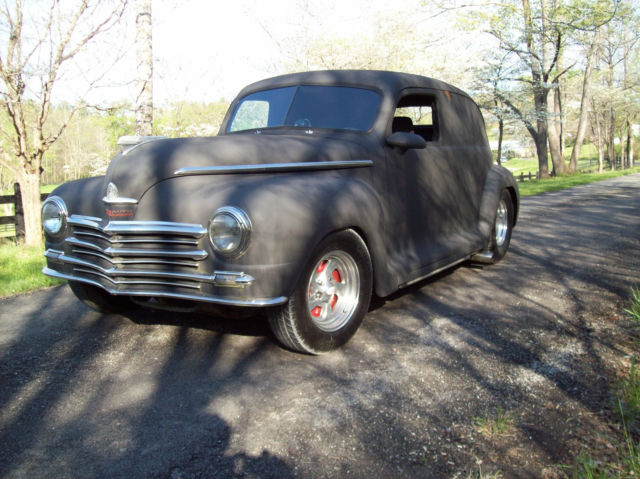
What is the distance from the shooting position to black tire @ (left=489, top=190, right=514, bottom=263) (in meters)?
5.78

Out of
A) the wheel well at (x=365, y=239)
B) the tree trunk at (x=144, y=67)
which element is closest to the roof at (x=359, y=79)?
the wheel well at (x=365, y=239)

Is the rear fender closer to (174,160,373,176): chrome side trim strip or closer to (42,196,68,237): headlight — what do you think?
(174,160,373,176): chrome side trim strip

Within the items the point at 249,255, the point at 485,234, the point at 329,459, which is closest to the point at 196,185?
the point at 249,255

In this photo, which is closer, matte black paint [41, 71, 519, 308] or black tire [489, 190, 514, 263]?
matte black paint [41, 71, 519, 308]

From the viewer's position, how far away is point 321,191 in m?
3.27

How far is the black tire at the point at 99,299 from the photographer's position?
4.10 meters

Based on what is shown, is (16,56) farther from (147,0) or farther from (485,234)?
(485,234)

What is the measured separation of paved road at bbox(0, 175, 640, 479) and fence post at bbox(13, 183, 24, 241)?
18.0 feet

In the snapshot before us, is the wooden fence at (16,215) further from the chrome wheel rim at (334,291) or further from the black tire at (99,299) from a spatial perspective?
the chrome wheel rim at (334,291)

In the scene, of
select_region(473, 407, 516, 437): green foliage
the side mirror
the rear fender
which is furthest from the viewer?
the rear fender

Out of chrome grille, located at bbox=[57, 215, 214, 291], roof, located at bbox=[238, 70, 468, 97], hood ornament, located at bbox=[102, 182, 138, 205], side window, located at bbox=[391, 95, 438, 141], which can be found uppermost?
roof, located at bbox=[238, 70, 468, 97]

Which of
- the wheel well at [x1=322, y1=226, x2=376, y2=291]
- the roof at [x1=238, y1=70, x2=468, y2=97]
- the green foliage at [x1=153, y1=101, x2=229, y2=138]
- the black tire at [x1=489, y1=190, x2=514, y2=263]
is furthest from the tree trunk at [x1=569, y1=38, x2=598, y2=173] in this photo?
the wheel well at [x1=322, y1=226, x2=376, y2=291]

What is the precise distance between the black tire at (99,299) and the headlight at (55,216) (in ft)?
1.70

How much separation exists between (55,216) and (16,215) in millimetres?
6886
